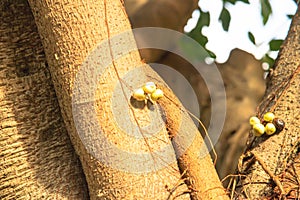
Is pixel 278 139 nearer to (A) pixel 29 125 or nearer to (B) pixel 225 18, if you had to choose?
(A) pixel 29 125

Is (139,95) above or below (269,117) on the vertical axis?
above

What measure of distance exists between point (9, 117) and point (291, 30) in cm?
70

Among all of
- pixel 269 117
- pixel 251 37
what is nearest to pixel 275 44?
pixel 251 37

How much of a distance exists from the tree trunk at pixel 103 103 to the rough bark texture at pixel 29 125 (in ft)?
0.18

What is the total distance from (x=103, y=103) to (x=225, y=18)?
1098mm

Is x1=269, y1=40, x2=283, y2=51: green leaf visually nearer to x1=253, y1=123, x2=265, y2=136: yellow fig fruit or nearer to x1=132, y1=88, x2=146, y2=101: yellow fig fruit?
x1=253, y1=123, x2=265, y2=136: yellow fig fruit

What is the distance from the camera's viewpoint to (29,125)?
120 centimetres

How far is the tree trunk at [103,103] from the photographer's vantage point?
1105mm

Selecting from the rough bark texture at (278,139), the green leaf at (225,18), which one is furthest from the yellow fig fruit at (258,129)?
the green leaf at (225,18)

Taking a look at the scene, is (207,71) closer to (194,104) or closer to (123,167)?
(194,104)

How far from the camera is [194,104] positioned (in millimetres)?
2180

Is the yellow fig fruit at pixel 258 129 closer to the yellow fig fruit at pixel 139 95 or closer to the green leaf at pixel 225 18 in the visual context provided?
the yellow fig fruit at pixel 139 95

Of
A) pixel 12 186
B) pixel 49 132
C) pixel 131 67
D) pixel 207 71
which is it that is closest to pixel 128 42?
pixel 131 67

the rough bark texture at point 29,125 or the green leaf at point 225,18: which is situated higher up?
the green leaf at point 225,18
